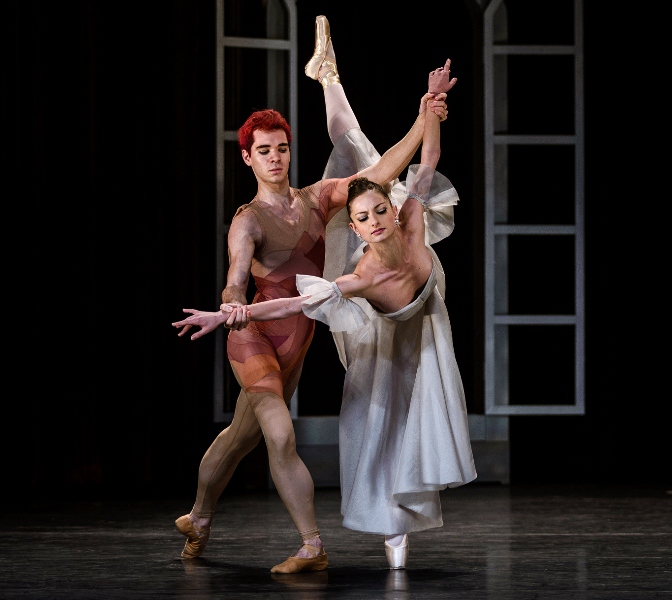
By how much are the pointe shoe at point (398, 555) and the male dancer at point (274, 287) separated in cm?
18

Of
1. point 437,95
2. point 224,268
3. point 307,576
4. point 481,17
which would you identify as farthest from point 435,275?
point 481,17

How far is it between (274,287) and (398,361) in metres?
0.40

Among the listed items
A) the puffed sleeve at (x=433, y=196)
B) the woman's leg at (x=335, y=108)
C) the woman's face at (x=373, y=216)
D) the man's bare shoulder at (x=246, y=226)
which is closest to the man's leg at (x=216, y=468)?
the man's bare shoulder at (x=246, y=226)

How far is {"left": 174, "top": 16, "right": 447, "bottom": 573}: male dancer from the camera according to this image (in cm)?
321

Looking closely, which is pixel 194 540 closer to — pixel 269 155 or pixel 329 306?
pixel 329 306

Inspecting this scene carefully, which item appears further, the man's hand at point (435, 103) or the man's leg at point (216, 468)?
the man's leg at point (216, 468)

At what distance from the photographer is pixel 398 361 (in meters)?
3.34

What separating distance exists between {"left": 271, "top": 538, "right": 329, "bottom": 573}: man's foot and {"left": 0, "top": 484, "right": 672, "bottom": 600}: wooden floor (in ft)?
0.12

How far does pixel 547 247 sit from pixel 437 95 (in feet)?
7.88

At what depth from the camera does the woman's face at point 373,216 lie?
3.16 metres

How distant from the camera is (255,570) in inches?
126

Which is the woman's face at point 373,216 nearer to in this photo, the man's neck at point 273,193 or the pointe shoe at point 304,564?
the man's neck at point 273,193

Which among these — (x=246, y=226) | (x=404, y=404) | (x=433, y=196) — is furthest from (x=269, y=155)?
(x=404, y=404)

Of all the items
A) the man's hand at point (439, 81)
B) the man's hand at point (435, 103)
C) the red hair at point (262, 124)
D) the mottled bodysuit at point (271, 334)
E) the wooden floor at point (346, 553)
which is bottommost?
the wooden floor at point (346, 553)
